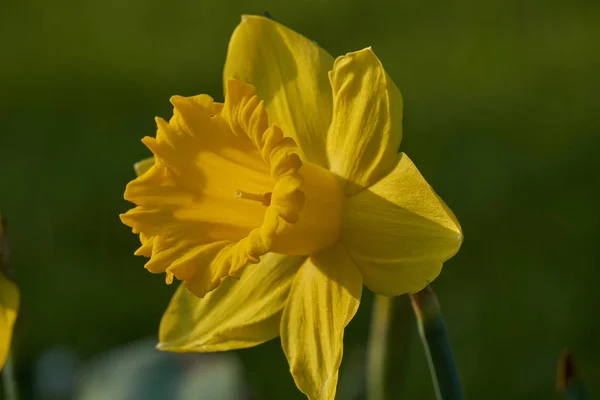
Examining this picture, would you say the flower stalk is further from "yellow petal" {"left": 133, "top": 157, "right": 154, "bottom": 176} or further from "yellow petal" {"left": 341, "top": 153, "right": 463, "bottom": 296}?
"yellow petal" {"left": 133, "top": 157, "right": 154, "bottom": 176}

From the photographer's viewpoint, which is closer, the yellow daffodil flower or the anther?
the yellow daffodil flower

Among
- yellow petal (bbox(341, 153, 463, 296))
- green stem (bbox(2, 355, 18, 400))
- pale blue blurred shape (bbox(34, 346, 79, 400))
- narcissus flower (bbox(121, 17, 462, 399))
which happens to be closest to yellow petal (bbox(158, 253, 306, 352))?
narcissus flower (bbox(121, 17, 462, 399))

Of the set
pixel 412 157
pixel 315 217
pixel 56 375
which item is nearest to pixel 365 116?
pixel 315 217

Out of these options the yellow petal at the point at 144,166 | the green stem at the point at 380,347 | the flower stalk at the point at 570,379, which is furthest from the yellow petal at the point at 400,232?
the yellow petal at the point at 144,166

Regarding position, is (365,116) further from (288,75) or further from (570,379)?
(570,379)

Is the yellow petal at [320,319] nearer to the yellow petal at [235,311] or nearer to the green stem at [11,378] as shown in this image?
the yellow petal at [235,311]

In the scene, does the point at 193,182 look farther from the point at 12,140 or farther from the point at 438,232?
the point at 12,140
